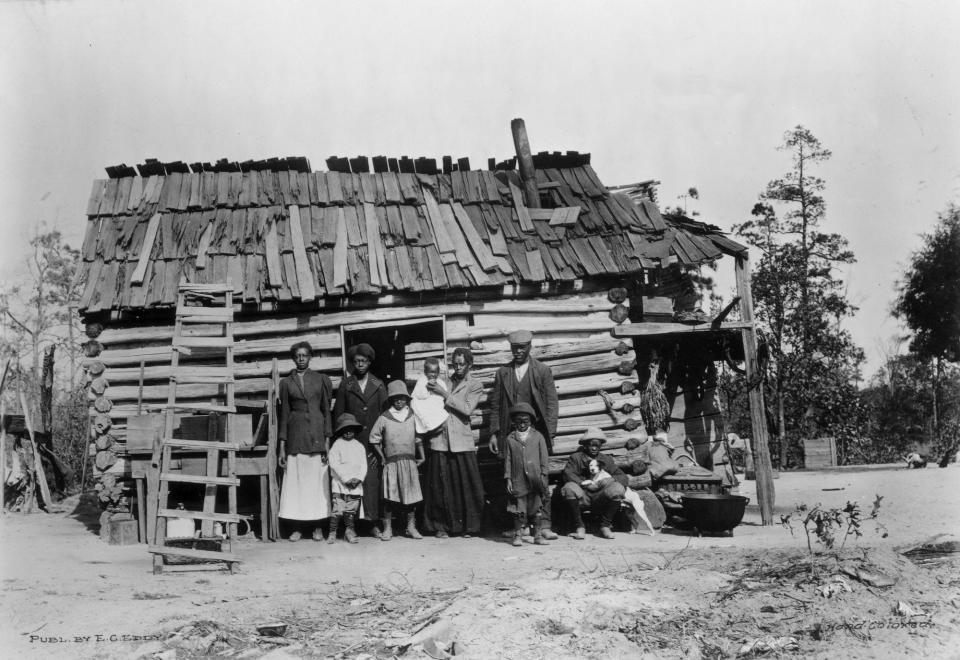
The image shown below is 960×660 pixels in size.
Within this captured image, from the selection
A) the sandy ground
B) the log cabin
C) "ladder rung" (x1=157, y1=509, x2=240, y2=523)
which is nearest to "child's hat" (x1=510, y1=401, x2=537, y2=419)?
the log cabin

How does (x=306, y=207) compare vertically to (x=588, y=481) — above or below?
above

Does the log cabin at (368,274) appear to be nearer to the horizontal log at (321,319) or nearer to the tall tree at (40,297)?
the horizontal log at (321,319)

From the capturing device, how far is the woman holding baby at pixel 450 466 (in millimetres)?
8625

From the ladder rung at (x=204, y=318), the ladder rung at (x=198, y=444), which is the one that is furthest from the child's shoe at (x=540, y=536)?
the ladder rung at (x=204, y=318)

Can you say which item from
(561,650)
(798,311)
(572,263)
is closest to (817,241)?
(798,311)

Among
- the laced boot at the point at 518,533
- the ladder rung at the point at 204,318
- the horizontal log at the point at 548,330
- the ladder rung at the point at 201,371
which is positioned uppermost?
the ladder rung at the point at 204,318

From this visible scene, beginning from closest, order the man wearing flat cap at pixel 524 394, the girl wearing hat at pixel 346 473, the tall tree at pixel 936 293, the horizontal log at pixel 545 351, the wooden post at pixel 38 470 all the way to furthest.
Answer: the girl wearing hat at pixel 346 473 < the man wearing flat cap at pixel 524 394 < the horizontal log at pixel 545 351 < the wooden post at pixel 38 470 < the tall tree at pixel 936 293

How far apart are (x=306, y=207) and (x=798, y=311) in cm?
1652

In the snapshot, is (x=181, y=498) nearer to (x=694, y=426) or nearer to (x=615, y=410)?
(x=615, y=410)

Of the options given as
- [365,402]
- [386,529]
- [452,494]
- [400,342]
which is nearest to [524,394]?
[452,494]

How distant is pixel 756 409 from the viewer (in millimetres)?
10250

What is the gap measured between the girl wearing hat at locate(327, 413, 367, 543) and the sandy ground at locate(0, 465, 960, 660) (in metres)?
0.50

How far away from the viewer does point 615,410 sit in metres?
9.71

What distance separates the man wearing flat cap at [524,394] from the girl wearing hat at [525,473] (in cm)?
27
